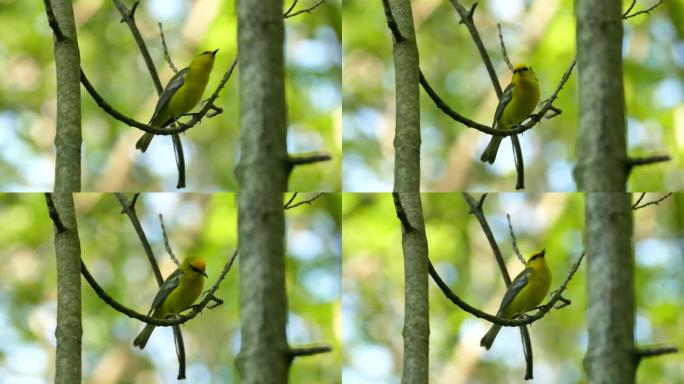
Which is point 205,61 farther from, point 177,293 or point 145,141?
point 177,293

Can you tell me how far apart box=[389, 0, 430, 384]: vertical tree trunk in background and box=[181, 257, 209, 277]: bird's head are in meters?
1.73

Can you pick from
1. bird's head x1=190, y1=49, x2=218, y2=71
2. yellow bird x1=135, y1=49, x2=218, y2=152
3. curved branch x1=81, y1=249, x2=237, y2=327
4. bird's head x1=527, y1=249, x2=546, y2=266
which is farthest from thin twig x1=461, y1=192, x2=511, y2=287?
A: bird's head x1=190, y1=49, x2=218, y2=71

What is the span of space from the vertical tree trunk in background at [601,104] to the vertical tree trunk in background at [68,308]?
266cm

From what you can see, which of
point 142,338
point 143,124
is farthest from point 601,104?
point 142,338

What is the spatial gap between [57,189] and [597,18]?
3.10 metres

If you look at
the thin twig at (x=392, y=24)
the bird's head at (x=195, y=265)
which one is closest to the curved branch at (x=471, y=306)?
the thin twig at (x=392, y=24)

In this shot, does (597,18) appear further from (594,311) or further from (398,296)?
(398,296)

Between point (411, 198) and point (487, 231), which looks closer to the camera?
point (411, 198)

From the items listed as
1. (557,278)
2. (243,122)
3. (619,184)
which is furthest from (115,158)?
(619,184)

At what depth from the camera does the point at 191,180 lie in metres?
10.4

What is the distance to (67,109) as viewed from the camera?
5172mm

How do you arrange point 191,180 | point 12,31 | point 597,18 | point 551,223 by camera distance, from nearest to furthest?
point 597,18
point 551,223
point 191,180
point 12,31

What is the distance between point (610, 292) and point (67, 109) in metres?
3.47

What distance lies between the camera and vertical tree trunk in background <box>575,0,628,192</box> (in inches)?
105
